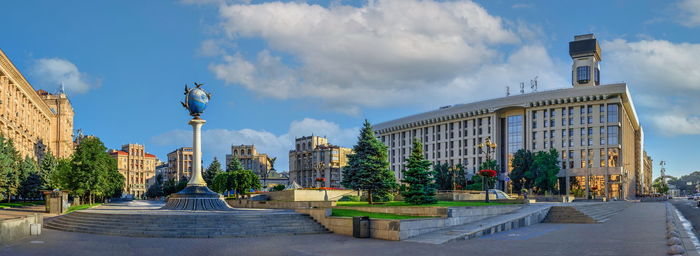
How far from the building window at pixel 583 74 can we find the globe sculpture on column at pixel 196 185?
98.8 metres

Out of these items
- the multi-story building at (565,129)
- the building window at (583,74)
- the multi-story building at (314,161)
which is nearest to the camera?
the multi-story building at (565,129)

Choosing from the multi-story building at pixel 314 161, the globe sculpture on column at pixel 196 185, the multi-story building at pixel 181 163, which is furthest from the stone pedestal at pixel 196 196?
the multi-story building at pixel 181 163

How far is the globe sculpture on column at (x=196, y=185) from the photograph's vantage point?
33156mm

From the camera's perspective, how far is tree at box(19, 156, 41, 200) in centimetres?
5951

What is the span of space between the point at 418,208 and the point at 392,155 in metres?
116

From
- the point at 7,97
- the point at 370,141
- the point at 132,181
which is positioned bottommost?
the point at 132,181

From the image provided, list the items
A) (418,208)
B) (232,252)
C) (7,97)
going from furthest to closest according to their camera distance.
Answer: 1. (7,97)
2. (418,208)
3. (232,252)

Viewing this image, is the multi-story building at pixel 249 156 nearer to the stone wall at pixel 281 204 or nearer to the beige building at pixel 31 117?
the beige building at pixel 31 117

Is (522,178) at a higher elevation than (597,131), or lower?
lower

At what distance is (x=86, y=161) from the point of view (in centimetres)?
5238

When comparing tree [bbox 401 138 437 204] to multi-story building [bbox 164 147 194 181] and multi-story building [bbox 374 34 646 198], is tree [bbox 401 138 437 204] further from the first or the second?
multi-story building [bbox 164 147 194 181]

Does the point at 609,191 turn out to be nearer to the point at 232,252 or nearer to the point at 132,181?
the point at 232,252

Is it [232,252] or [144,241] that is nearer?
[232,252]

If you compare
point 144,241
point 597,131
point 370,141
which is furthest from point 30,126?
point 597,131
